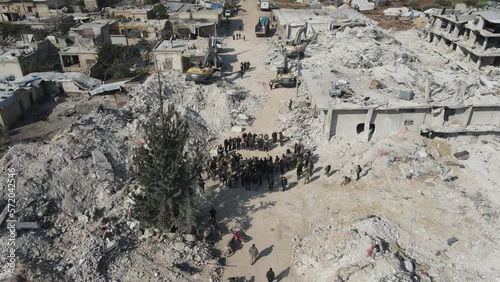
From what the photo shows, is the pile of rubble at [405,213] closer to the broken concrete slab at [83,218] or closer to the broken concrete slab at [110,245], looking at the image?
the broken concrete slab at [110,245]

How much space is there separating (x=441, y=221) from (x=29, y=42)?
140 ft

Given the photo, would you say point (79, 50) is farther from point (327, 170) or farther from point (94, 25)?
point (327, 170)

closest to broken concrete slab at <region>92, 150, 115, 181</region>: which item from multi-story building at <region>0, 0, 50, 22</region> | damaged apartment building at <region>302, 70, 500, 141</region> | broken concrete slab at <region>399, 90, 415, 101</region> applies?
damaged apartment building at <region>302, 70, 500, 141</region>

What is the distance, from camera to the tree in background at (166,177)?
15.0 meters

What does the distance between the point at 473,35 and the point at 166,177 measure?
111 feet

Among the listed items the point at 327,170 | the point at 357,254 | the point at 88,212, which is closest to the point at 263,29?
the point at 327,170

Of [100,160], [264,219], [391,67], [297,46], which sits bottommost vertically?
[264,219]

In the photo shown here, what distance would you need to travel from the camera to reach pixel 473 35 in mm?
35281

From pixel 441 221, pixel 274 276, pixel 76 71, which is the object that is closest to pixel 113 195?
pixel 274 276

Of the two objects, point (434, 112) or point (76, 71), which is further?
point (76, 71)

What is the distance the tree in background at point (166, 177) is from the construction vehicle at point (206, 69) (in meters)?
15.1

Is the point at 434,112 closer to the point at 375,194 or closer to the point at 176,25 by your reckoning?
the point at 375,194

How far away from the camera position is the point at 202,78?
3038 cm

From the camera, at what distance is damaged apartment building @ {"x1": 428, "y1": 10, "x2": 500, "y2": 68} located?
32.9m
